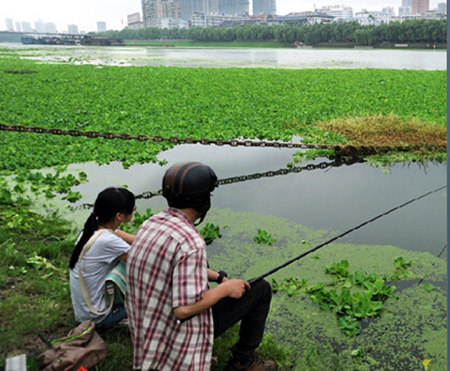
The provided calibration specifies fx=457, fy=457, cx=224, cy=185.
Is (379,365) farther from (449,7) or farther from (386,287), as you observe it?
(449,7)

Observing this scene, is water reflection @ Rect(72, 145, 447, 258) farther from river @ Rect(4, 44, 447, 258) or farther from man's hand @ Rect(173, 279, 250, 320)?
man's hand @ Rect(173, 279, 250, 320)

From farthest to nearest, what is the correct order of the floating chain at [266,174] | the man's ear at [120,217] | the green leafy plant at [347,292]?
the floating chain at [266,174] < the green leafy plant at [347,292] < the man's ear at [120,217]

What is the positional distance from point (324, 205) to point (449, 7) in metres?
4.78

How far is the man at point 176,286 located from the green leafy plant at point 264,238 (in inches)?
110

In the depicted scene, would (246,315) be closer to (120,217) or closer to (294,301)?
(120,217)

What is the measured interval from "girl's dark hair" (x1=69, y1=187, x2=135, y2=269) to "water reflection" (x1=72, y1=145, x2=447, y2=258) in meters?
3.15

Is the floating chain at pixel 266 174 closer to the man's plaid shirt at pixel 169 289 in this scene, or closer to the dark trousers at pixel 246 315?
the dark trousers at pixel 246 315

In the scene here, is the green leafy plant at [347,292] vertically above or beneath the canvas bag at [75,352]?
beneath

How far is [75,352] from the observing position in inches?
113

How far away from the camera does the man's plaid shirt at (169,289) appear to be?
2266 mm

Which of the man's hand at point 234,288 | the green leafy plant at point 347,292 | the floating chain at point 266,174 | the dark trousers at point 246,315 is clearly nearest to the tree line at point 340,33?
the floating chain at point 266,174

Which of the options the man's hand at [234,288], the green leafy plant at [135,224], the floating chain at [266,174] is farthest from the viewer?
the floating chain at [266,174]

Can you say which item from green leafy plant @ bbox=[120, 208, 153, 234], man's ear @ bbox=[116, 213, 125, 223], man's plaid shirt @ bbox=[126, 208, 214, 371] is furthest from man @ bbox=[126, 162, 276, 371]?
green leafy plant @ bbox=[120, 208, 153, 234]

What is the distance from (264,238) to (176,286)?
10.5ft
